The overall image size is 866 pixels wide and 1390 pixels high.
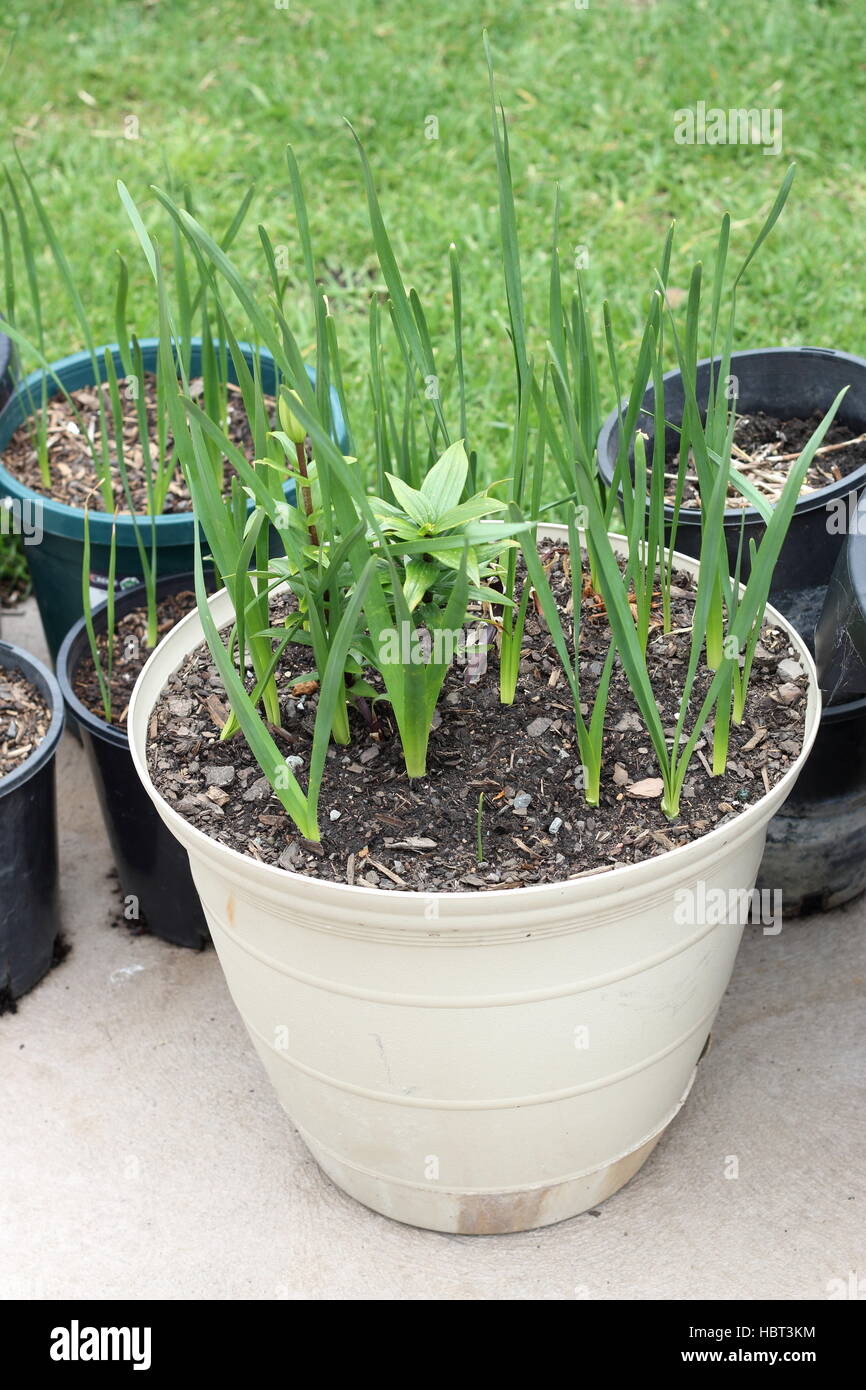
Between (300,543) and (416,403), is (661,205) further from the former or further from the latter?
(300,543)

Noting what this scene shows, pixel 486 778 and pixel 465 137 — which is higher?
pixel 465 137

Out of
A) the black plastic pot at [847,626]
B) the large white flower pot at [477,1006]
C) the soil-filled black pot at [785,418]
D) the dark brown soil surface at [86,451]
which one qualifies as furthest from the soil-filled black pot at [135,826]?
the black plastic pot at [847,626]

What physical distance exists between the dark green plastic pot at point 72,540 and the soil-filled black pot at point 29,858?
17cm

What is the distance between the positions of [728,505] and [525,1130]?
889 mm

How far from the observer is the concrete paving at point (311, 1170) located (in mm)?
1584

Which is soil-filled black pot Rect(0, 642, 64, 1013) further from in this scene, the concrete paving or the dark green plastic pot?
the dark green plastic pot

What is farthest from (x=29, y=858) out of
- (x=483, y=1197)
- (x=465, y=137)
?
(x=465, y=137)

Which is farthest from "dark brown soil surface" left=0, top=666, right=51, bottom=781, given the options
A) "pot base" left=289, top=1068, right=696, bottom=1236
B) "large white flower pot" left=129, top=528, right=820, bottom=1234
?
"pot base" left=289, top=1068, right=696, bottom=1236

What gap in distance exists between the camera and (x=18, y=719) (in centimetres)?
192

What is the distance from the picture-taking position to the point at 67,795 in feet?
7.44

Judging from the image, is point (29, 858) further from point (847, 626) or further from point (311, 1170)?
point (847, 626)

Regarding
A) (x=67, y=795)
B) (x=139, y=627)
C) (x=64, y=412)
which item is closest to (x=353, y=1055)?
(x=139, y=627)

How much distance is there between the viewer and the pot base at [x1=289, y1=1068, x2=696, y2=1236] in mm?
1533

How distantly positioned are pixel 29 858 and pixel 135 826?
0.48ft
